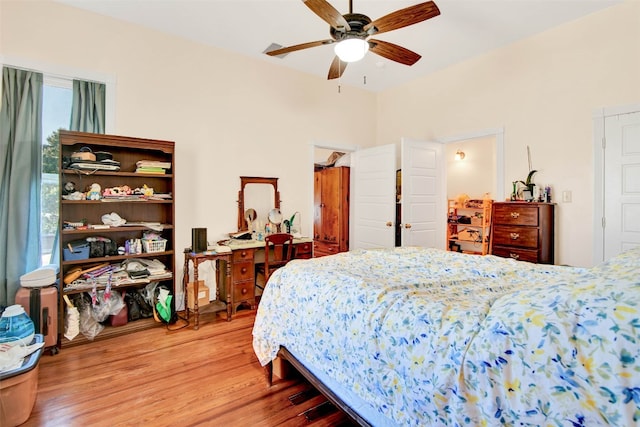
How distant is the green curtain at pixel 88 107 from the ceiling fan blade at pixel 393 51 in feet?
8.76

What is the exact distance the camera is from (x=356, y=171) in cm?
495

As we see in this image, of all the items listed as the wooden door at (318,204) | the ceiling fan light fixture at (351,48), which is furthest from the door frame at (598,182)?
the wooden door at (318,204)

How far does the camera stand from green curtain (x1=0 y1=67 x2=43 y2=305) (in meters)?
2.72

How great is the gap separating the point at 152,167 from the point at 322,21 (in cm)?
225

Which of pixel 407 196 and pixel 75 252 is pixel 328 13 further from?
pixel 75 252

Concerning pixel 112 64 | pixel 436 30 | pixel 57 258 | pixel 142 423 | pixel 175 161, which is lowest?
pixel 142 423

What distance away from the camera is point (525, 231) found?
10.5ft

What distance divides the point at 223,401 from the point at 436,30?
386 centimetres

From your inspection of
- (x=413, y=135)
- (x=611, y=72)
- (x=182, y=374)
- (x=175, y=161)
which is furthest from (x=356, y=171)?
(x=182, y=374)

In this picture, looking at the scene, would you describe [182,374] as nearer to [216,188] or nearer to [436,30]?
[216,188]

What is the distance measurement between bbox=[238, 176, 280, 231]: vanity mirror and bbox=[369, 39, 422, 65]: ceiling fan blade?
210 centimetres

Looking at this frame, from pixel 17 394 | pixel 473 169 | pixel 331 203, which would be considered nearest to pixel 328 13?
pixel 17 394

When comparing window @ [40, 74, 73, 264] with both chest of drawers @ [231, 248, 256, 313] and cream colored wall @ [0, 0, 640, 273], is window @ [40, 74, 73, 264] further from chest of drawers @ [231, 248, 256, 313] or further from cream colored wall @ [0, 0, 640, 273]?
chest of drawers @ [231, 248, 256, 313]

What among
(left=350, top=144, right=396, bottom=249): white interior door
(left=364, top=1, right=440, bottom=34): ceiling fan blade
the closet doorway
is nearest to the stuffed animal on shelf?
(left=364, top=1, right=440, bottom=34): ceiling fan blade
